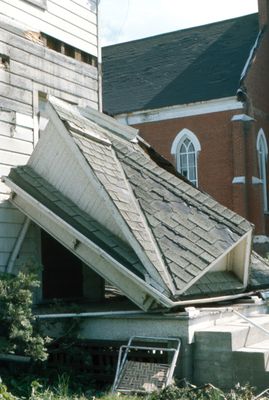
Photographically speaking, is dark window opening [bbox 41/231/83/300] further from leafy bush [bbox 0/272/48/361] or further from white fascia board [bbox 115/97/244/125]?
white fascia board [bbox 115/97/244/125]

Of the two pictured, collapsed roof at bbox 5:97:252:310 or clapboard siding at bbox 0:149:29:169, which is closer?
collapsed roof at bbox 5:97:252:310

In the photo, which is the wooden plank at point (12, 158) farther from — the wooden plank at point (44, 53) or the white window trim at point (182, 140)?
the white window trim at point (182, 140)

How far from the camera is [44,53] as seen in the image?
1108 centimetres

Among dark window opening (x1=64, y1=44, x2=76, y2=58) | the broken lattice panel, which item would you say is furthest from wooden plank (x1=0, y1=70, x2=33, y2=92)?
the broken lattice panel

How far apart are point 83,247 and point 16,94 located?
328 centimetres

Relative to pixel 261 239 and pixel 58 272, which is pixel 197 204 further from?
pixel 261 239

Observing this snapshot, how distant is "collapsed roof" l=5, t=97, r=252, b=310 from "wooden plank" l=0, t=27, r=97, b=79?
150cm

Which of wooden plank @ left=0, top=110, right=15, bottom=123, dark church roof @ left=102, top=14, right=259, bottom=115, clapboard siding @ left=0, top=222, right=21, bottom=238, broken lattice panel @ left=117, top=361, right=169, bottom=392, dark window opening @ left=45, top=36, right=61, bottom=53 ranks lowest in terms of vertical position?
broken lattice panel @ left=117, top=361, right=169, bottom=392

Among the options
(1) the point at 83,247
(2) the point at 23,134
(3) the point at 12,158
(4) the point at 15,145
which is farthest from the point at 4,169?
(1) the point at 83,247

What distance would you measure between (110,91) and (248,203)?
358 inches

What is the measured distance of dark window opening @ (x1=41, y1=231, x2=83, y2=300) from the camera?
10.9m

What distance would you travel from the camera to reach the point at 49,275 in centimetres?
1098

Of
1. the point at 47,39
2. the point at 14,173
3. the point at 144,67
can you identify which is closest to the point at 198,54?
the point at 144,67

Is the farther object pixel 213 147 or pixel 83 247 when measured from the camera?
pixel 213 147
